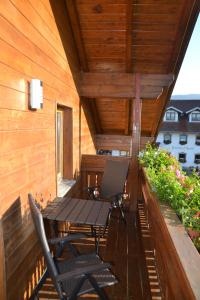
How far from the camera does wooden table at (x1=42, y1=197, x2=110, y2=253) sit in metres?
2.76

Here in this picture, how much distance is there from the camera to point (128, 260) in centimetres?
331

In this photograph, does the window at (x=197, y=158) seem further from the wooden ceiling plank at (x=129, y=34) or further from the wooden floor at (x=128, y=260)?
the wooden floor at (x=128, y=260)

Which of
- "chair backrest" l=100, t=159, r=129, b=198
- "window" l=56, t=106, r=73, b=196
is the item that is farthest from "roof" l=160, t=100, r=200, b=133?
"window" l=56, t=106, r=73, b=196

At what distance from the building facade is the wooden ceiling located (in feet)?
67.7

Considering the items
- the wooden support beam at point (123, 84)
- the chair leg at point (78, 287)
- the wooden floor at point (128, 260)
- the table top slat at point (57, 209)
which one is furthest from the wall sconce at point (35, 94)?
the wooden support beam at point (123, 84)

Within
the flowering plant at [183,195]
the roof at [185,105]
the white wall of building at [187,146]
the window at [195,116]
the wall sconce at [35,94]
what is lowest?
the white wall of building at [187,146]

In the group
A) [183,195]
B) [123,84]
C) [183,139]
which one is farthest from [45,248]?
[183,139]

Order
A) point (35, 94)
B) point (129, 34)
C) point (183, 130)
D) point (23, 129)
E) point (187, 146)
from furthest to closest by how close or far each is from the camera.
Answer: point (187, 146), point (183, 130), point (129, 34), point (35, 94), point (23, 129)

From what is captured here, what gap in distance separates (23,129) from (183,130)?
81.4 feet

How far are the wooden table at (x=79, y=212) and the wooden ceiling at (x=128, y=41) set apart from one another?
2.44 meters

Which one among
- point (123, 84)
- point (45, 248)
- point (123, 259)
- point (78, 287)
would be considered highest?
point (123, 84)

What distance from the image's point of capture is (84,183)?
562 centimetres

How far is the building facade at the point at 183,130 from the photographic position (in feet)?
83.6

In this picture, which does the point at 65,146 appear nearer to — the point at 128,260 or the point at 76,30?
the point at 76,30
